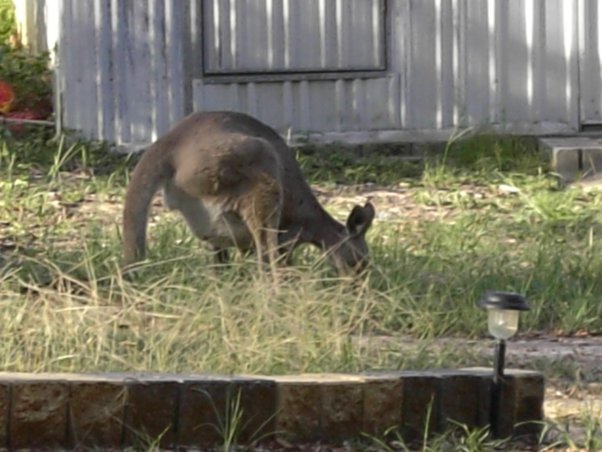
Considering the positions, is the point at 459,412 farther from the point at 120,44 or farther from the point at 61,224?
the point at 120,44

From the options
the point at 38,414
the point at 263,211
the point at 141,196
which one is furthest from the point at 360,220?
the point at 38,414

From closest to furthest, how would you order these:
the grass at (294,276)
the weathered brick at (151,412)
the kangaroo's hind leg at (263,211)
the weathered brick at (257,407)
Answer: the weathered brick at (151,412) → the weathered brick at (257,407) → the grass at (294,276) → the kangaroo's hind leg at (263,211)

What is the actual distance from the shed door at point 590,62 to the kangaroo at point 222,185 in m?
4.78

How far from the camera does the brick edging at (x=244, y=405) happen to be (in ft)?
19.2

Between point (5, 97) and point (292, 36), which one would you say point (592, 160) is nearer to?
point (292, 36)

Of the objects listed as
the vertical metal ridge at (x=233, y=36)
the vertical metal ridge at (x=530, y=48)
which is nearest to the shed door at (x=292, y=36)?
the vertical metal ridge at (x=233, y=36)

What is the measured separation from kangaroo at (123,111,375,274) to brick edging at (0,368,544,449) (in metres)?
2.91

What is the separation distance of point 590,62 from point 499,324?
795cm

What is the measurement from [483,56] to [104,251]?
5.10 meters

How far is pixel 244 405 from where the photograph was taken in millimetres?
6047

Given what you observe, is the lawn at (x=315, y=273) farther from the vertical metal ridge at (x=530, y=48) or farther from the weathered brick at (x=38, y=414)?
the weathered brick at (x=38, y=414)

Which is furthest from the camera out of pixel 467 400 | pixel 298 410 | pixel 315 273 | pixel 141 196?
pixel 141 196

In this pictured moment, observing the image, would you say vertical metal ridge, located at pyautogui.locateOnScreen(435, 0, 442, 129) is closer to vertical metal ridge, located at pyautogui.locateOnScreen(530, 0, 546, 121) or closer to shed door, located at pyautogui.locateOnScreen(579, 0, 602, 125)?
vertical metal ridge, located at pyautogui.locateOnScreen(530, 0, 546, 121)

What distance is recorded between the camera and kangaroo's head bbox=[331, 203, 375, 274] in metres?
9.76
